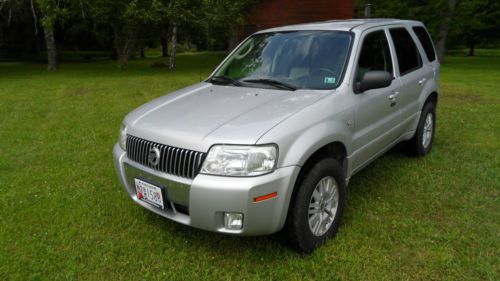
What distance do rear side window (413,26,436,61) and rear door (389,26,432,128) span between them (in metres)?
0.27

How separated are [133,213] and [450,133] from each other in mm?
5264

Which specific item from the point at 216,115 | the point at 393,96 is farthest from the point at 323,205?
the point at 393,96

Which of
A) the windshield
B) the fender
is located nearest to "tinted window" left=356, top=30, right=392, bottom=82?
the windshield

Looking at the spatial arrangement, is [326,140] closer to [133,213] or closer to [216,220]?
[216,220]

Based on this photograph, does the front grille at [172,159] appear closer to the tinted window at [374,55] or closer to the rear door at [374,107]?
the rear door at [374,107]

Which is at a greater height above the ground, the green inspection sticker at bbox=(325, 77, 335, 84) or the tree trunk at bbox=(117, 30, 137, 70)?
the green inspection sticker at bbox=(325, 77, 335, 84)

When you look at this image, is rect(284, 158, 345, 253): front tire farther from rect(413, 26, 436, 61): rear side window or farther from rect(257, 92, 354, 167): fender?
rect(413, 26, 436, 61): rear side window

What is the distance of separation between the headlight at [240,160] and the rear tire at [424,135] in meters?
3.09

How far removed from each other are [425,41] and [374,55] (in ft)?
→ 5.50

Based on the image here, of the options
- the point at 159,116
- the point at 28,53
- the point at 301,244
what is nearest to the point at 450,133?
the point at 301,244

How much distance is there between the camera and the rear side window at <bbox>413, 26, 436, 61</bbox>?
4.87 m

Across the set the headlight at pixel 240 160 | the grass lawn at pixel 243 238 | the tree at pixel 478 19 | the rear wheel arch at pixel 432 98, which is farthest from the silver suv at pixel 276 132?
the tree at pixel 478 19

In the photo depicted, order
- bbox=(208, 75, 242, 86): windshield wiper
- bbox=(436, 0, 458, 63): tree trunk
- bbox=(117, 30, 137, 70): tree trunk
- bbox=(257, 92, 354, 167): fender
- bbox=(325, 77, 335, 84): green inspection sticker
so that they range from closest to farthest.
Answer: bbox=(257, 92, 354, 167): fender → bbox=(325, 77, 335, 84): green inspection sticker → bbox=(208, 75, 242, 86): windshield wiper → bbox=(117, 30, 137, 70): tree trunk → bbox=(436, 0, 458, 63): tree trunk

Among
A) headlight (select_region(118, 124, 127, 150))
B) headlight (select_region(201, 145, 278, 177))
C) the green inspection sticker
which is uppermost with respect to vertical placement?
the green inspection sticker
